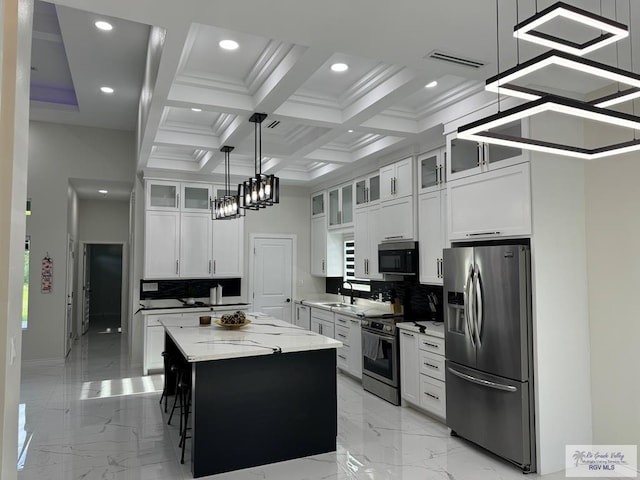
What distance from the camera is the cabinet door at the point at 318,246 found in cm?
732

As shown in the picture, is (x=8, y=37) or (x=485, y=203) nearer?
(x=8, y=37)

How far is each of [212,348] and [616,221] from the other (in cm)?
317

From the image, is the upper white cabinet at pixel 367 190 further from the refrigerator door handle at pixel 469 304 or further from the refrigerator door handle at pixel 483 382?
the refrigerator door handle at pixel 483 382

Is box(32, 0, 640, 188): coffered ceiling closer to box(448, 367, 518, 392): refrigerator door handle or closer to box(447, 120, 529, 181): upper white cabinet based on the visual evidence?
box(447, 120, 529, 181): upper white cabinet

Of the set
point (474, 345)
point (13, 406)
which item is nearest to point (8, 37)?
point (13, 406)

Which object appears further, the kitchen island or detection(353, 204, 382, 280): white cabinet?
detection(353, 204, 382, 280): white cabinet

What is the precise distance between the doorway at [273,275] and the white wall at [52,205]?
2835 millimetres

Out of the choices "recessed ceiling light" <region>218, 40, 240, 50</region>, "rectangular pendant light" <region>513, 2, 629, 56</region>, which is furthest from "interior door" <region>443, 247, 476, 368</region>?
"recessed ceiling light" <region>218, 40, 240, 50</region>

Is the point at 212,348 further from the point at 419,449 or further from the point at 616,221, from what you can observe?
the point at 616,221

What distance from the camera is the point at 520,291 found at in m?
3.21

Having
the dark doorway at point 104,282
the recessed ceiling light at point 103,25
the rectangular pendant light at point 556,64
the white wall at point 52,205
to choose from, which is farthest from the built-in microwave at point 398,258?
the dark doorway at point 104,282

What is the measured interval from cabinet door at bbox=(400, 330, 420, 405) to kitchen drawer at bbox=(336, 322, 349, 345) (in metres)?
1.29

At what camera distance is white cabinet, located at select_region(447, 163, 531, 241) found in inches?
129

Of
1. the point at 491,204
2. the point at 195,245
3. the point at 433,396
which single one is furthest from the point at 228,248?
the point at 491,204
